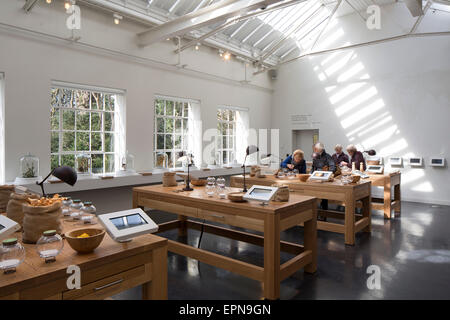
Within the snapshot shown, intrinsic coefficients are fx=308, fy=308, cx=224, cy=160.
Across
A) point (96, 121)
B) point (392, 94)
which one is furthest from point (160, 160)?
point (392, 94)

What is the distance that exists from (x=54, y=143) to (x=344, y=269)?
4873mm

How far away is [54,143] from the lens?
5266 millimetres

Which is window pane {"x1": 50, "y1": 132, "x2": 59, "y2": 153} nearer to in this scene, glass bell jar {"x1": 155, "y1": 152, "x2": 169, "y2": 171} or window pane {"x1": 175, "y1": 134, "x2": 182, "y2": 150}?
glass bell jar {"x1": 155, "y1": 152, "x2": 169, "y2": 171}

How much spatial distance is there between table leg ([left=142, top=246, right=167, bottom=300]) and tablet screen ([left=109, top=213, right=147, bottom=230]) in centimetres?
20

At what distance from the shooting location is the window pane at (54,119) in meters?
5.21

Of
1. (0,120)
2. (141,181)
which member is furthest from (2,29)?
(141,181)

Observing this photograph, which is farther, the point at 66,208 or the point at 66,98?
the point at 66,98

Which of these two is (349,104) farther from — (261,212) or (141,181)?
(261,212)

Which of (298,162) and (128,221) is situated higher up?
(298,162)

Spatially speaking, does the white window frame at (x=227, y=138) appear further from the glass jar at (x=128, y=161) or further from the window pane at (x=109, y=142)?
the window pane at (x=109, y=142)

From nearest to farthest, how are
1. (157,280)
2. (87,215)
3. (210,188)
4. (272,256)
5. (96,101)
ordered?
(157,280)
(87,215)
(272,256)
(210,188)
(96,101)

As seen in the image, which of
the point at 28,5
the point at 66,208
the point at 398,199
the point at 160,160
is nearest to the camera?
the point at 66,208

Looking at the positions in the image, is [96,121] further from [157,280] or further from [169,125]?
[157,280]

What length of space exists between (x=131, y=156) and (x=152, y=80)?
5.46ft
